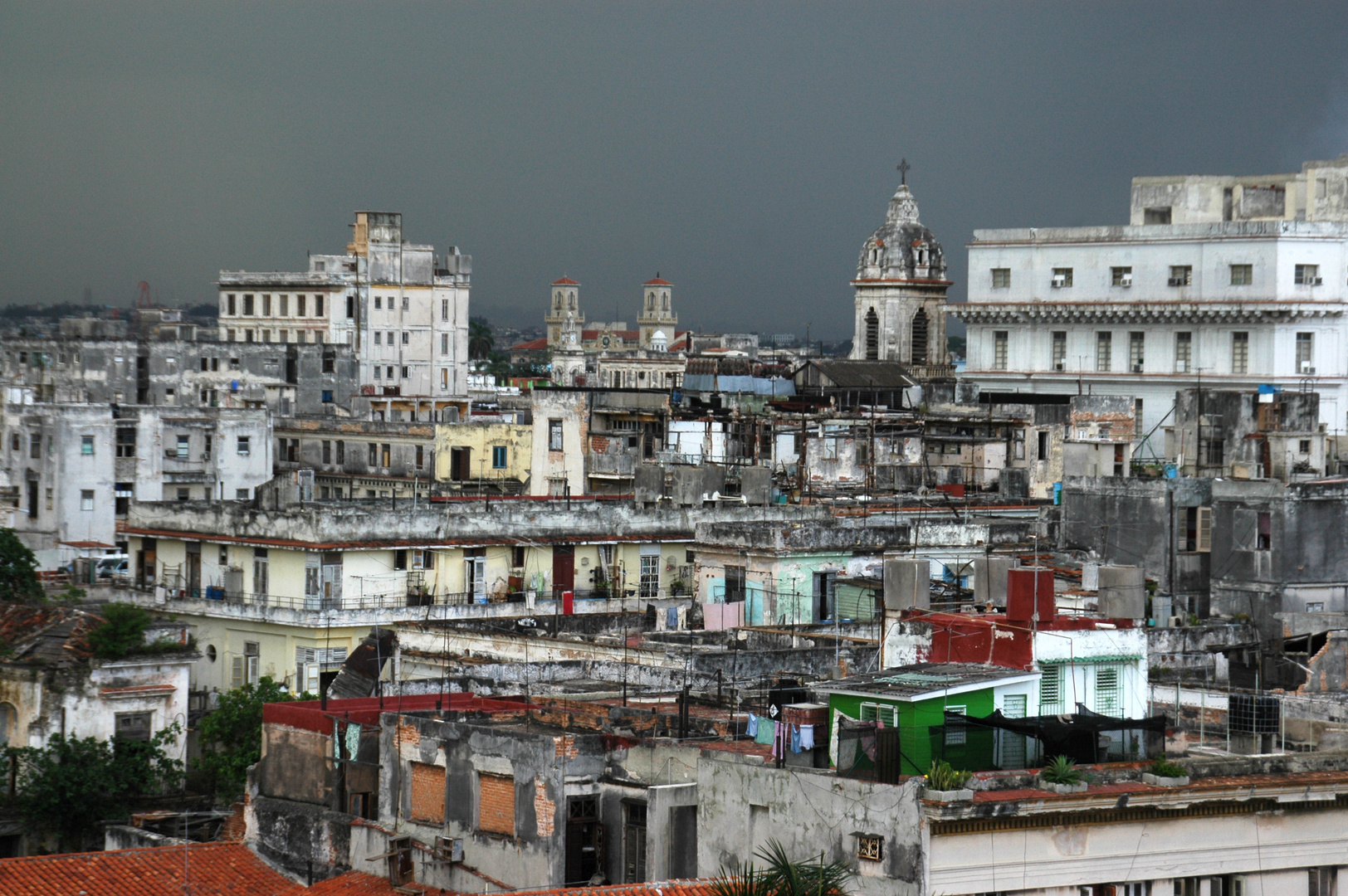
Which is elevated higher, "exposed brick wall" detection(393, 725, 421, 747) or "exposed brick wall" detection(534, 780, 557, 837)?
"exposed brick wall" detection(393, 725, 421, 747)

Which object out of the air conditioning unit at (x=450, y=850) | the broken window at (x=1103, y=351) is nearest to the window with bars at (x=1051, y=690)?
the air conditioning unit at (x=450, y=850)

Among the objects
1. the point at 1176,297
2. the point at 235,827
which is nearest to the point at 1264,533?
the point at 235,827

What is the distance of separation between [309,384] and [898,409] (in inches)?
1574

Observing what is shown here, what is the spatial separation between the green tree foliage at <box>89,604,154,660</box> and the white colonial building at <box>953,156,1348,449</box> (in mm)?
42776

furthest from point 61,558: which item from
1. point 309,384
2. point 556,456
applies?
point 309,384

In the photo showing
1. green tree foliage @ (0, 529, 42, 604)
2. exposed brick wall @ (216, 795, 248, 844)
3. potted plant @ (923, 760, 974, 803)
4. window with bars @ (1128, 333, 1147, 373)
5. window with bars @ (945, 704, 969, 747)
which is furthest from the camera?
window with bars @ (1128, 333, 1147, 373)

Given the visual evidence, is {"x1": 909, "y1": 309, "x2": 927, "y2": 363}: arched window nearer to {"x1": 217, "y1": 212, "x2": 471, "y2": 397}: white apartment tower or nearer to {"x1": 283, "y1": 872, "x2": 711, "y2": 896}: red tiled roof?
{"x1": 217, "y1": 212, "x2": 471, "y2": 397}: white apartment tower

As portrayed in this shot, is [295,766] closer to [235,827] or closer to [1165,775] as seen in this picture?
[235,827]

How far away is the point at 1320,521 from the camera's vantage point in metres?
43.1

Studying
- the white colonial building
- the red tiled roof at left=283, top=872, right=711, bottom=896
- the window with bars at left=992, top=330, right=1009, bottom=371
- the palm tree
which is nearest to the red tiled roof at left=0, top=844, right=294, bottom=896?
the red tiled roof at left=283, top=872, right=711, bottom=896

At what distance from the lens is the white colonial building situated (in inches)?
2945

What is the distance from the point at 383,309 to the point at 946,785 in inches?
4524

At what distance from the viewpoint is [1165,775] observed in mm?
22922

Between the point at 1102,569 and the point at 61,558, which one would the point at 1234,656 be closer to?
the point at 1102,569
